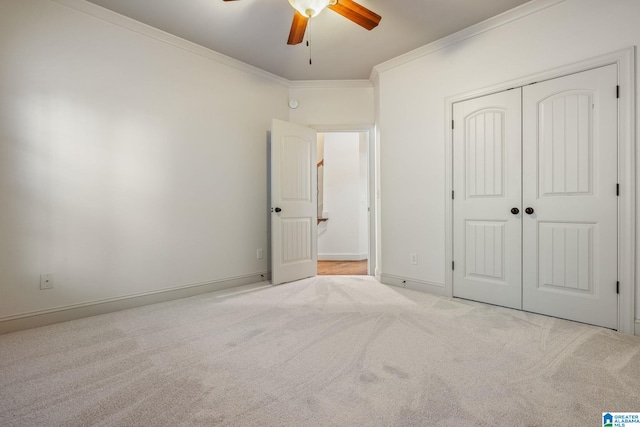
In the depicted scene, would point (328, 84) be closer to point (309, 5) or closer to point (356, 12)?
point (356, 12)

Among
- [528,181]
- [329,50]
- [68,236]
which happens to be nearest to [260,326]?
[68,236]

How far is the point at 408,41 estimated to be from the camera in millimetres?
3154

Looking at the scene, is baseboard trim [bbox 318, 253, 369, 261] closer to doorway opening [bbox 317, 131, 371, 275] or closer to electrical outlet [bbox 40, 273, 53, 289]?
doorway opening [bbox 317, 131, 371, 275]

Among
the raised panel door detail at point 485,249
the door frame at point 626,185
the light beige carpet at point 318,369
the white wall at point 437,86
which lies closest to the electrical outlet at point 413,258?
the white wall at point 437,86

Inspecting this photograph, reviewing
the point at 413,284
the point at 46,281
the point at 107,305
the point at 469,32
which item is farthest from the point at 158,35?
the point at 413,284

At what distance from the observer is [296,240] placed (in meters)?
3.91

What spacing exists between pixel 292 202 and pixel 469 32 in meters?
2.55

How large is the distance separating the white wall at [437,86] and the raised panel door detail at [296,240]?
3.26ft

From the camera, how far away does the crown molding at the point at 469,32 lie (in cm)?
252

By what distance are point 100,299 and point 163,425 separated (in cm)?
185

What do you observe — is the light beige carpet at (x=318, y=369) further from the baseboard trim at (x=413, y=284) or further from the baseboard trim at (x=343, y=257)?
the baseboard trim at (x=343, y=257)

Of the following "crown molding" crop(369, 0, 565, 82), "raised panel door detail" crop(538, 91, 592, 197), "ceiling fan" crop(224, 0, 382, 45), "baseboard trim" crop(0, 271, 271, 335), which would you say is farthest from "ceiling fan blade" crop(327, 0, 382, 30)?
"baseboard trim" crop(0, 271, 271, 335)

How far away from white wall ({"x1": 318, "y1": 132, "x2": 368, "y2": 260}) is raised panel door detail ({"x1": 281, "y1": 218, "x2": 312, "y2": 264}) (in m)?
1.79

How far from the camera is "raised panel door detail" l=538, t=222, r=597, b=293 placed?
7.64 feet
